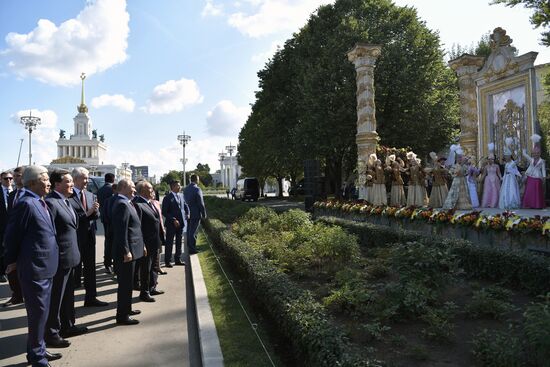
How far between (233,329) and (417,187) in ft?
38.5

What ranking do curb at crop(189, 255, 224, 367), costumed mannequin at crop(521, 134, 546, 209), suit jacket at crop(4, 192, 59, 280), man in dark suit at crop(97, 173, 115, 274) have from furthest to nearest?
costumed mannequin at crop(521, 134, 546, 209) < man in dark suit at crop(97, 173, 115, 274) < curb at crop(189, 255, 224, 367) < suit jacket at crop(4, 192, 59, 280)

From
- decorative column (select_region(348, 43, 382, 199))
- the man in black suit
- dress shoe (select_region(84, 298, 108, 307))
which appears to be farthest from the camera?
decorative column (select_region(348, 43, 382, 199))

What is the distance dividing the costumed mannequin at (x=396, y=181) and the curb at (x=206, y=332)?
9.78 metres

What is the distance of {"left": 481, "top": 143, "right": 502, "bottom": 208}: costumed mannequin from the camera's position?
15.7 m

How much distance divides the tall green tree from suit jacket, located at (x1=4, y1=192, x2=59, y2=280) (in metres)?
9.94

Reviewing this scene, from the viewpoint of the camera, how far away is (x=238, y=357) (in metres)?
4.42

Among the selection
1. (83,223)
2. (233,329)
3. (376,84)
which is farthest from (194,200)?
(376,84)

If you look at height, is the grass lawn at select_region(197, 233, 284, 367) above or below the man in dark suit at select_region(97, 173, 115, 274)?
below

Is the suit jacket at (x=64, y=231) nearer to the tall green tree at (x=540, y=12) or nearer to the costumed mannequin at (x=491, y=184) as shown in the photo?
the tall green tree at (x=540, y=12)

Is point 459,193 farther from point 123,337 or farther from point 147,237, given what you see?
point 123,337

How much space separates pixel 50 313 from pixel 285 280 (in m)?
2.80

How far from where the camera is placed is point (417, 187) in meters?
15.4

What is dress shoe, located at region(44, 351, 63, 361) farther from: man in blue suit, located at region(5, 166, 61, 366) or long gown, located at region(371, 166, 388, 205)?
long gown, located at region(371, 166, 388, 205)

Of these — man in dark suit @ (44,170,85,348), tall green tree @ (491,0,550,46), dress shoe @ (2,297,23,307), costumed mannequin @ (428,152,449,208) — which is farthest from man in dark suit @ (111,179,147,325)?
costumed mannequin @ (428,152,449,208)
